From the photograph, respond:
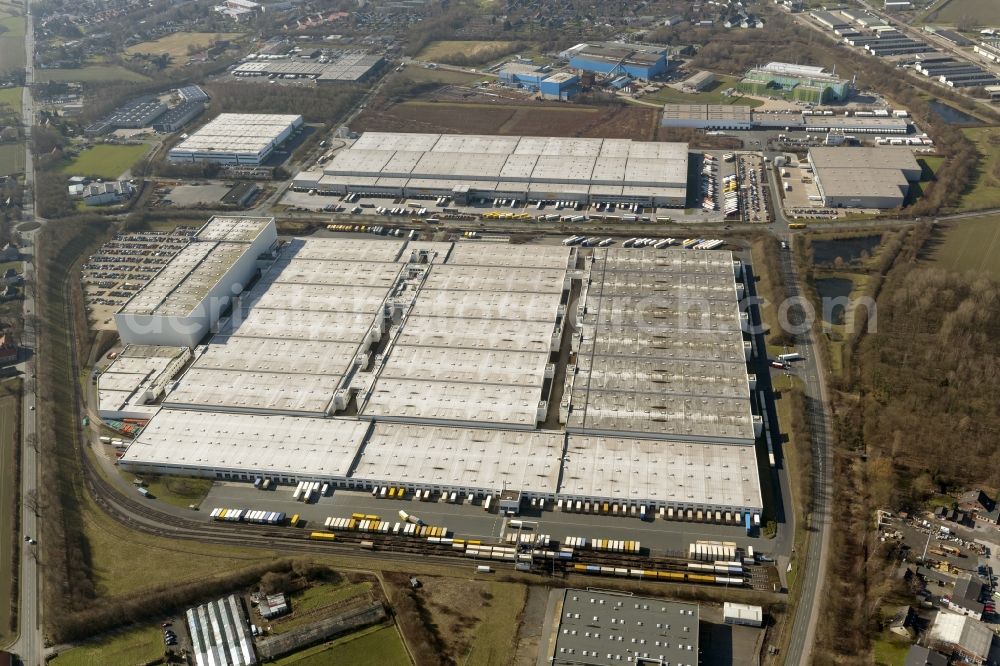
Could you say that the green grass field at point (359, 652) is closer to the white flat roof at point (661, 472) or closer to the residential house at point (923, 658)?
the white flat roof at point (661, 472)

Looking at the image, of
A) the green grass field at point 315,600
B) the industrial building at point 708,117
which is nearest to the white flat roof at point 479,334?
the green grass field at point 315,600

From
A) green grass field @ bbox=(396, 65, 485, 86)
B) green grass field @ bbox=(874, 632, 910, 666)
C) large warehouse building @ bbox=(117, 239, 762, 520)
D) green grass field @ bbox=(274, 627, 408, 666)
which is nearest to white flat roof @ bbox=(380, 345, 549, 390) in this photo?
large warehouse building @ bbox=(117, 239, 762, 520)

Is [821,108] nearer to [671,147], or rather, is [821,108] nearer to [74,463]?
[671,147]

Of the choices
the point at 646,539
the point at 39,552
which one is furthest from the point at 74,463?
the point at 646,539

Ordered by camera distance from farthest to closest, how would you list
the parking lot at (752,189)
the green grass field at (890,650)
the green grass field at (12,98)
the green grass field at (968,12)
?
the green grass field at (968,12) → the green grass field at (12,98) → the parking lot at (752,189) → the green grass field at (890,650)

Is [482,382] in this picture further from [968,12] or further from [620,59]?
[968,12]

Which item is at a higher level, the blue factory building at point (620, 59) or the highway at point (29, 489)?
the blue factory building at point (620, 59)

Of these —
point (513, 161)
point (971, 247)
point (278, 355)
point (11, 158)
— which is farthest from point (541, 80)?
point (278, 355)
